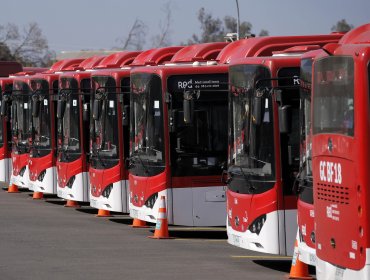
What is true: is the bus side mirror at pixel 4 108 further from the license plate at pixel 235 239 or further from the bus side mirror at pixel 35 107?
the license plate at pixel 235 239

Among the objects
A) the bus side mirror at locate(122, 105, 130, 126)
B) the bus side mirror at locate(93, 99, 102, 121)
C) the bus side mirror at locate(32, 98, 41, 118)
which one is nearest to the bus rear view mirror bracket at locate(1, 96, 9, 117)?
the bus side mirror at locate(32, 98, 41, 118)

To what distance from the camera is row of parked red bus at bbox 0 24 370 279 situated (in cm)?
1272

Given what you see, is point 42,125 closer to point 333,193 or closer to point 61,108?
point 61,108

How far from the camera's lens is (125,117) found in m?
24.5

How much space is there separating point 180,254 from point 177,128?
3.13m

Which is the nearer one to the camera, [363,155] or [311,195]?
[363,155]

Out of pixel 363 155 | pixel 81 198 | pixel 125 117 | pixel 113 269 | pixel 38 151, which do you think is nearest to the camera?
pixel 363 155

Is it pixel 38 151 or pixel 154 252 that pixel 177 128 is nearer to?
pixel 154 252

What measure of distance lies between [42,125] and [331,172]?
18405 mm

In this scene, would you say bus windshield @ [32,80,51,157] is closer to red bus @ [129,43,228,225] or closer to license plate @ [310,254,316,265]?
red bus @ [129,43,228,225]

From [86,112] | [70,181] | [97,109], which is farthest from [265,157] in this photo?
[70,181]

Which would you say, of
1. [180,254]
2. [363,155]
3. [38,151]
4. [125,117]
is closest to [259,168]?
[180,254]

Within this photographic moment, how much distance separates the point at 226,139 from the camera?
838 inches

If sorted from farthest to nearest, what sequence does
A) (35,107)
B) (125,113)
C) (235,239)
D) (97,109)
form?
1. (35,107)
2. (97,109)
3. (125,113)
4. (235,239)
